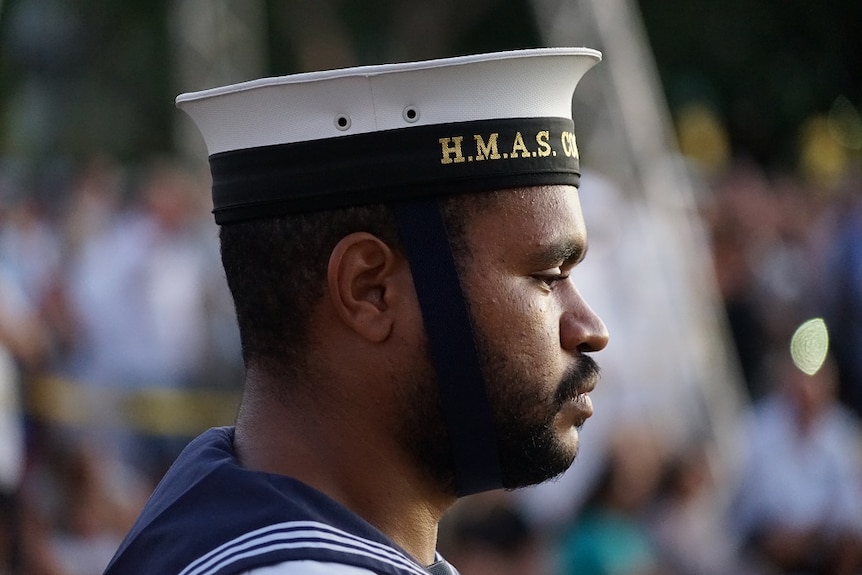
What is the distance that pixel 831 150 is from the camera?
12.2m

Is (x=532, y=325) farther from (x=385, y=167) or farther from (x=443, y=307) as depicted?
(x=385, y=167)

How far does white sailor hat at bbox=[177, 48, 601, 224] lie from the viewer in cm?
187

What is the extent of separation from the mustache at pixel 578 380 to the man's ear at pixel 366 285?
0.88 feet

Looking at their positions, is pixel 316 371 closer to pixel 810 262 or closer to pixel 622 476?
A: pixel 622 476

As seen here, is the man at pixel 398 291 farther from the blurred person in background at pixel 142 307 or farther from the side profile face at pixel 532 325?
the blurred person in background at pixel 142 307

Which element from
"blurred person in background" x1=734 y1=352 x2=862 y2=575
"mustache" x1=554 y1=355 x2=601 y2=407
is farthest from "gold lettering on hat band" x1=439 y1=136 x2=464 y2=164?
"blurred person in background" x1=734 y1=352 x2=862 y2=575

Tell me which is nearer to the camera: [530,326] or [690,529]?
[530,326]

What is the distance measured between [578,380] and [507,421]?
0.44ft

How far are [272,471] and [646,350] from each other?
6.88 metres

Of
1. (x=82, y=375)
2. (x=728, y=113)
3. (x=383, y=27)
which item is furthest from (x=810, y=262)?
(x=383, y=27)

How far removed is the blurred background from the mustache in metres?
3.77

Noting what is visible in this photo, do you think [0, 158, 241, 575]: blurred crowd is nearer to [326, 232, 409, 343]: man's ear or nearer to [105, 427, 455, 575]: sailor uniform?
[105, 427, 455, 575]: sailor uniform

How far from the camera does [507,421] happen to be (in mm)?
1920

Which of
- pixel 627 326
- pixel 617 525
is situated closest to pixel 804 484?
pixel 617 525
